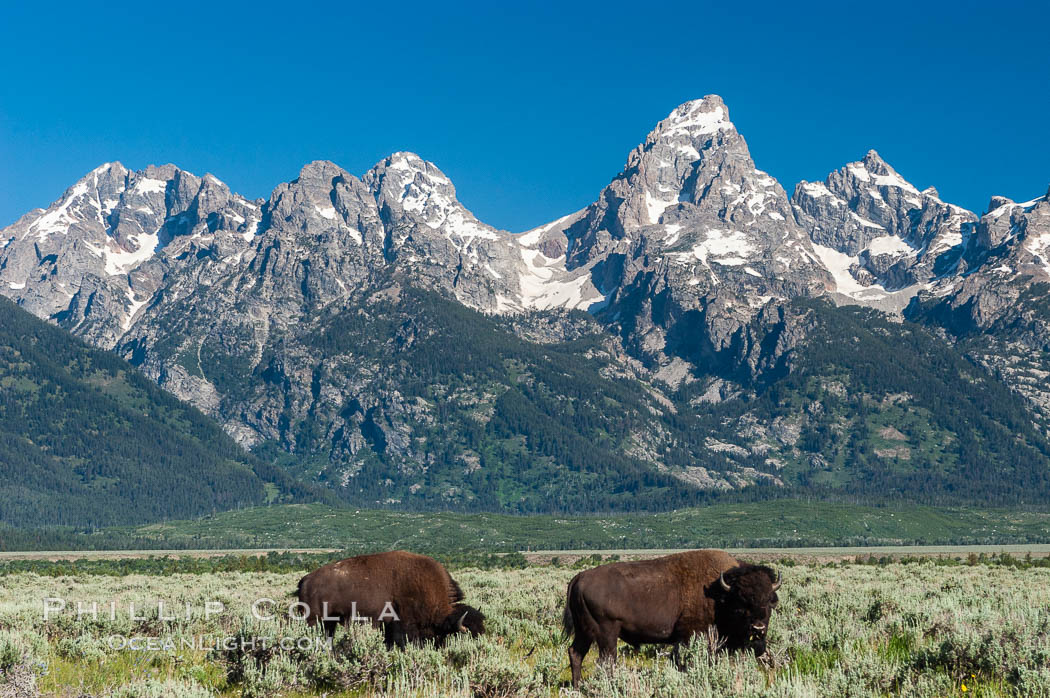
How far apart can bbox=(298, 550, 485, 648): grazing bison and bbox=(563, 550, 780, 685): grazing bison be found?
3.43m

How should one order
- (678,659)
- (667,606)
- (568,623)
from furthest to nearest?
1. (568,623)
2. (667,606)
3. (678,659)

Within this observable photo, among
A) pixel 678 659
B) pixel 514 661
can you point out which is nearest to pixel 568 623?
pixel 514 661

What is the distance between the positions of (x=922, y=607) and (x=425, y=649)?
50.9 ft

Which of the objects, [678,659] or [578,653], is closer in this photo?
[678,659]

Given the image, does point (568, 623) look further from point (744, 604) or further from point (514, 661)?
point (744, 604)

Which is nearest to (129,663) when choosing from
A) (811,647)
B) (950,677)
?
(811,647)

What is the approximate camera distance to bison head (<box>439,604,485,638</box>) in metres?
23.2

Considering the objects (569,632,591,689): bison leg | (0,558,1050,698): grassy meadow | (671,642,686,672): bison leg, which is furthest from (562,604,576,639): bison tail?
(671,642,686,672): bison leg

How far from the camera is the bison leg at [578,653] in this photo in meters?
20.3

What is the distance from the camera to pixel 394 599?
79.0 feet

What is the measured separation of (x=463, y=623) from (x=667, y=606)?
5393 millimetres

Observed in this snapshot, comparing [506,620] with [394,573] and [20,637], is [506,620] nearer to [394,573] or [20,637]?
[394,573]

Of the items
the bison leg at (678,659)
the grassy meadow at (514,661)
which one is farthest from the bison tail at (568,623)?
the bison leg at (678,659)

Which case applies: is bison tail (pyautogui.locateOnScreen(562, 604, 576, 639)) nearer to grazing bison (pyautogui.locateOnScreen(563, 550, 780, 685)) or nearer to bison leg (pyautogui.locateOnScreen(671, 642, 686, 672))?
grazing bison (pyautogui.locateOnScreen(563, 550, 780, 685))
